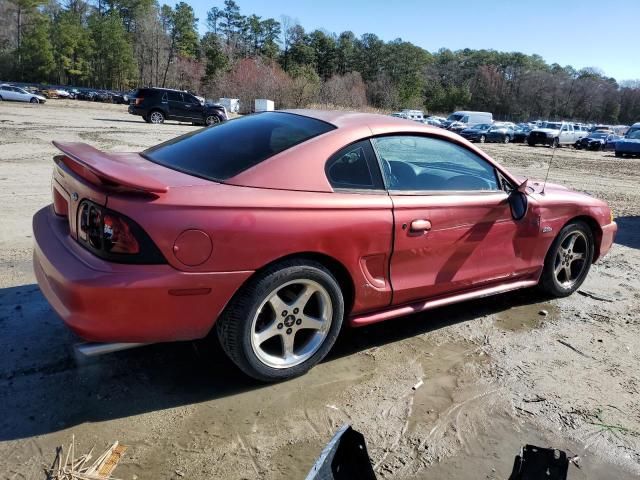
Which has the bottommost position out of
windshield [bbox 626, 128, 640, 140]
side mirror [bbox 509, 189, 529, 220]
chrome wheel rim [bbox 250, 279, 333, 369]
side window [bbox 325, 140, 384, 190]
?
chrome wheel rim [bbox 250, 279, 333, 369]

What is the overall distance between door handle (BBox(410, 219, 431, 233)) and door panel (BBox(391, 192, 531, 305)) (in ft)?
0.05

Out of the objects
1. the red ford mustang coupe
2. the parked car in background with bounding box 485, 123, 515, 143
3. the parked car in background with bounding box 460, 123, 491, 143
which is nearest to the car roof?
the red ford mustang coupe

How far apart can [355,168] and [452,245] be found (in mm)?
871

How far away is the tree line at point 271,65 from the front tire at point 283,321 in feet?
186

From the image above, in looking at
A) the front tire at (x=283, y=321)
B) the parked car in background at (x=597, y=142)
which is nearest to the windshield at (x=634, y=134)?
the parked car in background at (x=597, y=142)

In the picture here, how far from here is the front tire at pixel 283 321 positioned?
8.91ft

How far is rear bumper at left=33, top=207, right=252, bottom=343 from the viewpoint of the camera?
2404 millimetres

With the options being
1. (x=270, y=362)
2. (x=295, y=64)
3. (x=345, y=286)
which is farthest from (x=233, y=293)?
(x=295, y=64)

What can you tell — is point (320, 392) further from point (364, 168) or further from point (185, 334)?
point (364, 168)

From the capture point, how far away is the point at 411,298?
3.42 meters

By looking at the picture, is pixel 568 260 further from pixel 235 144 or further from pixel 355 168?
pixel 235 144

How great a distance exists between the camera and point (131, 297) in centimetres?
242

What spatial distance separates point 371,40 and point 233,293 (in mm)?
130458

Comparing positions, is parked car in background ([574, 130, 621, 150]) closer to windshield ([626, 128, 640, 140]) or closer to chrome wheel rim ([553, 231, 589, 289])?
windshield ([626, 128, 640, 140])
